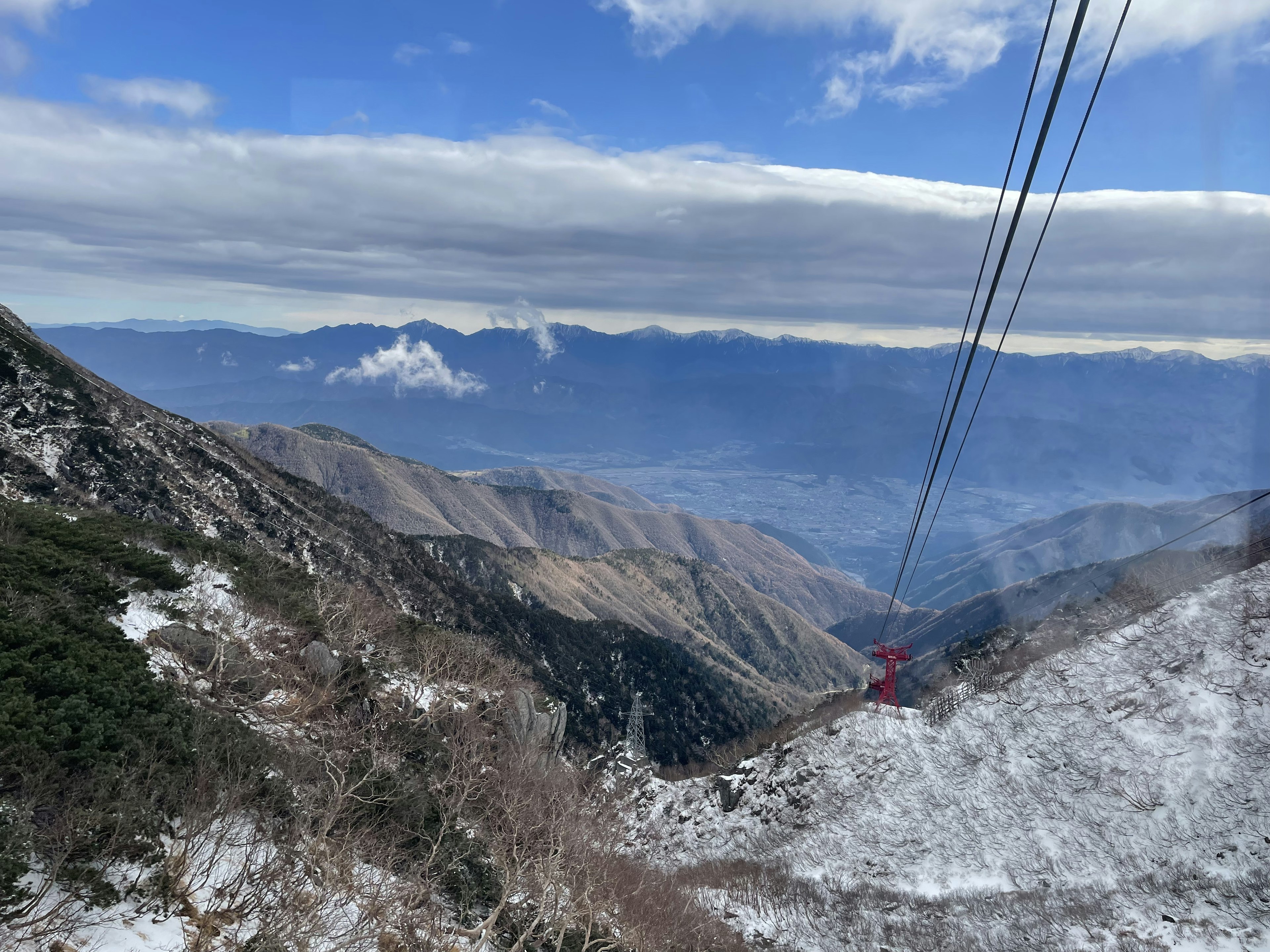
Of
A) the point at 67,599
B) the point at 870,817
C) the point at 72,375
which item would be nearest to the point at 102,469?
the point at 72,375

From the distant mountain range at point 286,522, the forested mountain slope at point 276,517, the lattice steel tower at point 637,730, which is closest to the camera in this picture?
the distant mountain range at point 286,522

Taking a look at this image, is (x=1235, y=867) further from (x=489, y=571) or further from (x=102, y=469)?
(x=489, y=571)

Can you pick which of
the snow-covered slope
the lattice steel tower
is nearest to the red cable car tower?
the snow-covered slope

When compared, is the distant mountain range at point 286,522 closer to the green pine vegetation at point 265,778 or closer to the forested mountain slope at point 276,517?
the forested mountain slope at point 276,517

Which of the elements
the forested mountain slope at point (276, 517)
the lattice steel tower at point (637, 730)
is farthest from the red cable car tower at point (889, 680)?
the forested mountain slope at point (276, 517)

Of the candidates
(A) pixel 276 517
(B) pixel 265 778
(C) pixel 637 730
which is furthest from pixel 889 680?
(A) pixel 276 517

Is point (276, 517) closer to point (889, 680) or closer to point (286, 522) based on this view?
point (286, 522)

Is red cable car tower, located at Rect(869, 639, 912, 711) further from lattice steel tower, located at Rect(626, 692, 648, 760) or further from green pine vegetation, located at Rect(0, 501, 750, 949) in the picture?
lattice steel tower, located at Rect(626, 692, 648, 760)
